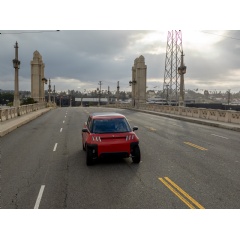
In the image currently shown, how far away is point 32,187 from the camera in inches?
291

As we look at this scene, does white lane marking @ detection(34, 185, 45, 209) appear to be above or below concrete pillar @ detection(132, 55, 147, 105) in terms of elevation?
below

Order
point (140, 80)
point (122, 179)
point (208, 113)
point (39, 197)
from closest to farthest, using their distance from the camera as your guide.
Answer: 1. point (39, 197)
2. point (122, 179)
3. point (208, 113)
4. point (140, 80)

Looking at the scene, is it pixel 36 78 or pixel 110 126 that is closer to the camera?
pixel 110 126

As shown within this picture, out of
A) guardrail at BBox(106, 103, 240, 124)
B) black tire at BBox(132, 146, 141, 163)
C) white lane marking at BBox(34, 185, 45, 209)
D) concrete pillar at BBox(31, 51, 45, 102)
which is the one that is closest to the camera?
white lane marking at BBox(34, 185, 45, 209)

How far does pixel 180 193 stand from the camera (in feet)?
22.4

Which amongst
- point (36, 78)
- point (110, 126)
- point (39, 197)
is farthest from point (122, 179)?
point (36, 78)

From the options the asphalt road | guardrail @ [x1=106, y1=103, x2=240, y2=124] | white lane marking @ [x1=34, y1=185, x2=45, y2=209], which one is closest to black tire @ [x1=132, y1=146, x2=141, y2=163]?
the asphalt road

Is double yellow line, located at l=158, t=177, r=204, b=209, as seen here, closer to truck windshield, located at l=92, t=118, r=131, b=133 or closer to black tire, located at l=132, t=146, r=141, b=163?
black tire, located at l=132, t=146, r=141, b=163

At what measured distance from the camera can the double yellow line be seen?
6.08m

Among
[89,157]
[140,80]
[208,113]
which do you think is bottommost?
[89,157]

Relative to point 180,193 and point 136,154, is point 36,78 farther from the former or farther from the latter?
point 180,193

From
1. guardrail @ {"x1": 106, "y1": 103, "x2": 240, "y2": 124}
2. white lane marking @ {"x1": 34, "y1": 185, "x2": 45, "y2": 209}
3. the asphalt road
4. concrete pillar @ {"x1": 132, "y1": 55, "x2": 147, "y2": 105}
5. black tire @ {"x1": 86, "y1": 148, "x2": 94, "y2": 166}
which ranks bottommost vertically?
white lane marking @ {"x1": 34, "y1": 185, "x2": 45, "y2": 209}

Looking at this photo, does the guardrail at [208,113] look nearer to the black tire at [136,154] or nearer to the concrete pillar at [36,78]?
the black tire at [136,154]

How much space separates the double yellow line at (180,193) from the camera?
608 cm
